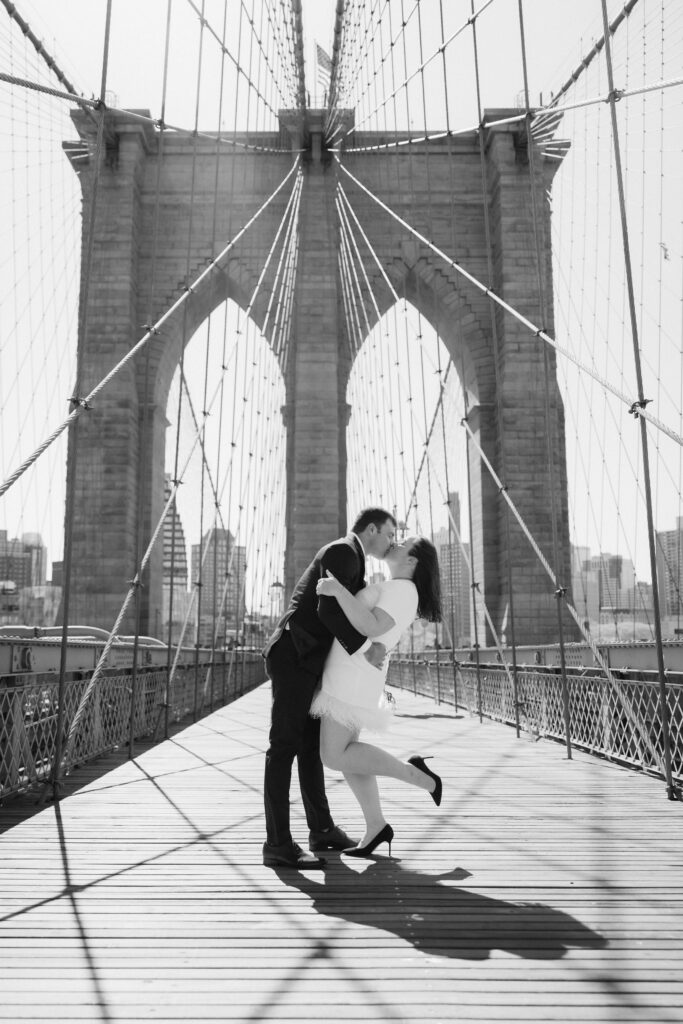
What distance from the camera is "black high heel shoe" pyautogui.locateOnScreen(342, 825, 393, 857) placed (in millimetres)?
2627

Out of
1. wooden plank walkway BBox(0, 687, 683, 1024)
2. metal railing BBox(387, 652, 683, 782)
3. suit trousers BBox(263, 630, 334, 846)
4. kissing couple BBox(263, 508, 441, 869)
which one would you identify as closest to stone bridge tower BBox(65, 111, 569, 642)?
metal railing BBox(387, 652, 683, 782)

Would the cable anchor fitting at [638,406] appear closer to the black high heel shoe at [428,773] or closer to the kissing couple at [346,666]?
the kissing couple at [346,666]

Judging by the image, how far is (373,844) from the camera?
8.61 feet

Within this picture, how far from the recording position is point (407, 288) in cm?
2047

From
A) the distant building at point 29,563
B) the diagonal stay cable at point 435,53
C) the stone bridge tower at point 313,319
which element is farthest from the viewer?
the stone bridge tower at point 313,319

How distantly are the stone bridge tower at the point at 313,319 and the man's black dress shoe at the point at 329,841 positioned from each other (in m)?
13.2

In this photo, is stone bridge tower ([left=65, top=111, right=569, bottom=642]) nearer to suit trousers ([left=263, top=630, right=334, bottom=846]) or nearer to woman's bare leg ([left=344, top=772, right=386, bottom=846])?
suit trousers ([left=263, top=630, right=334, bottom=846])

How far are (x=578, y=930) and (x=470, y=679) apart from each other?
7398 mm

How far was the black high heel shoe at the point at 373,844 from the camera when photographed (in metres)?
2.63

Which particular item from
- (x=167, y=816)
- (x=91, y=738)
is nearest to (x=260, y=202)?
(x=91, y=738)

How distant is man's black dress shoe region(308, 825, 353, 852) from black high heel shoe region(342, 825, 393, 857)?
0.15m

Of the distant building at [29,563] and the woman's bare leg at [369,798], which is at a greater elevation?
the distant building at [29,563]

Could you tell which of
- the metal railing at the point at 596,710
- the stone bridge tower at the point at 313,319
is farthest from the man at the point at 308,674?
the stone bridge tower at the point at 313,319

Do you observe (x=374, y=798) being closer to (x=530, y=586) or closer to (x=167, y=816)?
(x=167, y=816)
